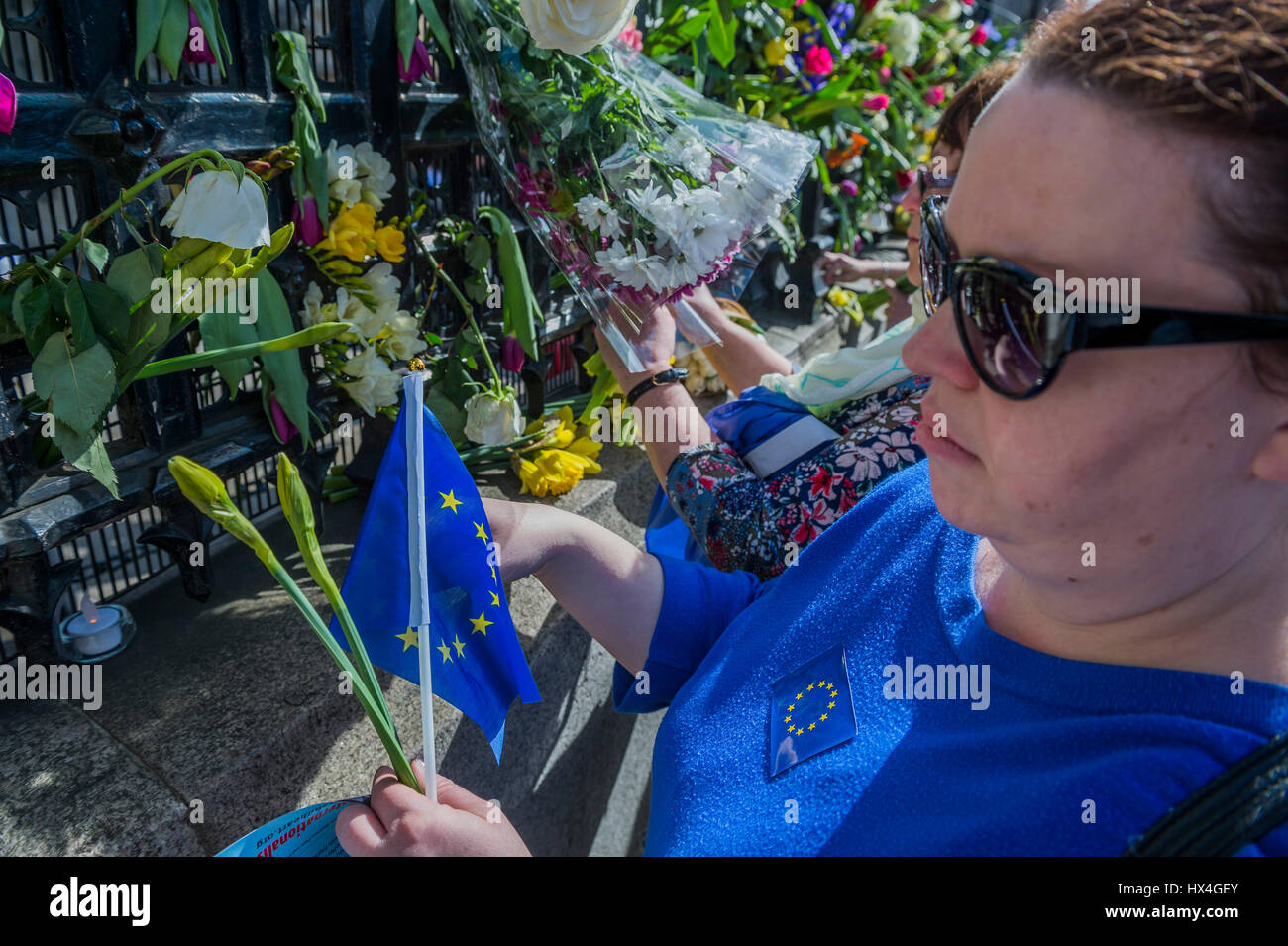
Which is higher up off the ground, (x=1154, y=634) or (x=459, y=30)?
(x=459, y=30)

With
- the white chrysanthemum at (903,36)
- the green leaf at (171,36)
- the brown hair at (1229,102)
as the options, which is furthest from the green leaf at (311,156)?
→ the white chrysanthemum at (903,36)

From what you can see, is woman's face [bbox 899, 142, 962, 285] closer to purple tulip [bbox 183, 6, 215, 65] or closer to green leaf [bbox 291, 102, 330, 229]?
green leaf [bbox 291, 102, 330, 229]

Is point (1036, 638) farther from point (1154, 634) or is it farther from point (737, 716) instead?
point (737, 716)

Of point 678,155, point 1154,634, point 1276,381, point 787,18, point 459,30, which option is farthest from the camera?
point 787,18

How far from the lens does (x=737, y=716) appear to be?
1151mm

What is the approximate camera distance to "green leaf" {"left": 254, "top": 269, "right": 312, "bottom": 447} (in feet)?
4.62

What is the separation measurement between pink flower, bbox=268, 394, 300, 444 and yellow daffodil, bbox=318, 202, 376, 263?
299 millimetres


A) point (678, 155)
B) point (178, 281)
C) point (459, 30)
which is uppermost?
point (459, 30)

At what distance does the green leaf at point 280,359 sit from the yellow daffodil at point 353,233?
17cm

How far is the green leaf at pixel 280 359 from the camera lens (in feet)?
4.62

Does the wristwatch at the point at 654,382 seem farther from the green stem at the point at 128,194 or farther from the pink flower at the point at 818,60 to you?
the pink flower at the point at 818,60

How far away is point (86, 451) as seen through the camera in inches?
44.9

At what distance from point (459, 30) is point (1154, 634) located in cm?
162

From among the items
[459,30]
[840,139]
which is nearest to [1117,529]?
[459,30]
